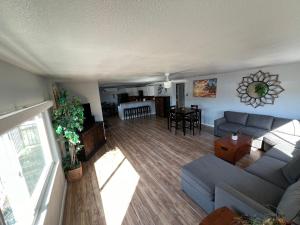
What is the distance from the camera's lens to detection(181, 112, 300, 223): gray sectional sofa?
124 centimetres

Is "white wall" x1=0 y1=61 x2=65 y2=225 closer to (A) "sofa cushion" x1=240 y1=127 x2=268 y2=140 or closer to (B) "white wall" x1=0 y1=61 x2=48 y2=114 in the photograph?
(B) "white wall" x1=0 y1=61 x2=48 y2=114

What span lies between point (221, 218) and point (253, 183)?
0.84 meters

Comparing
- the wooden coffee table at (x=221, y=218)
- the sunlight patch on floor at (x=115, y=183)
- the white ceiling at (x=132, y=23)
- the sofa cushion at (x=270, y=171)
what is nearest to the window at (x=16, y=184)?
the white ceiling at (x=132, y=23)

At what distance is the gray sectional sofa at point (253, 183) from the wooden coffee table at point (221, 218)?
151 mm

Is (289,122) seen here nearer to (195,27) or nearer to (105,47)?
(195,27)

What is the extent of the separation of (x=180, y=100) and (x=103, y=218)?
23.9ft

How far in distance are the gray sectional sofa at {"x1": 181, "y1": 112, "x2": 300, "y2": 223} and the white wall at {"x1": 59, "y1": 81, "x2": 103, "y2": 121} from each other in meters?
3.52

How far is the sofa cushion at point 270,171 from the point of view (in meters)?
1.72

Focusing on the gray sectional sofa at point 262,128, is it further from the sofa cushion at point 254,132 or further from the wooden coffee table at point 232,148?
the wooden coffee table at point 232,148

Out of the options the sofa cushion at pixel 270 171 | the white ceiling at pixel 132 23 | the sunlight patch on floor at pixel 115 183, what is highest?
the white ceiling at pixel 132 23

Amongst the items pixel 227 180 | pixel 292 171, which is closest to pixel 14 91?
pixel 227 180

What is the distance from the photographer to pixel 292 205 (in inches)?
43.7

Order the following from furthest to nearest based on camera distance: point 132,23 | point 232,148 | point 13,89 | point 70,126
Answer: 1. point 232,148
2. point 70,126
3. point 13,89
4. point 132,23

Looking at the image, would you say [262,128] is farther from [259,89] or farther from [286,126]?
[259,89]
